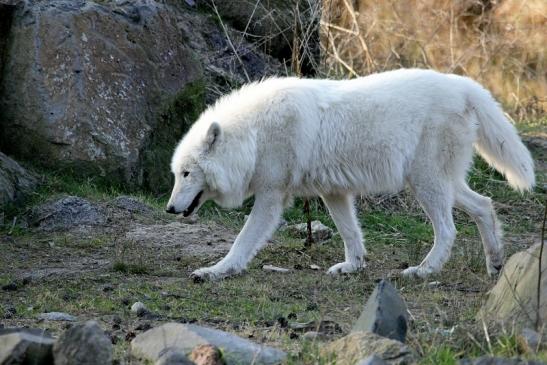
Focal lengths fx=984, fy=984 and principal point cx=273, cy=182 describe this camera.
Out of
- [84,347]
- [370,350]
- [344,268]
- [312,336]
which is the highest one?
[84,347]

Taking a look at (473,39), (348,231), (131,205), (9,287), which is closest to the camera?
(9,287)

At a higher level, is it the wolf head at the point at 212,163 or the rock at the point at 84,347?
the rock at the point at 84,347

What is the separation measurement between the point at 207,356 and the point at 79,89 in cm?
526

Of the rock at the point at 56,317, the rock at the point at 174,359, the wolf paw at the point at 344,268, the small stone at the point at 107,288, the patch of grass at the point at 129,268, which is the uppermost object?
the rock at the point at 174,359

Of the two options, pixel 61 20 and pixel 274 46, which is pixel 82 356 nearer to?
pixel 61 20

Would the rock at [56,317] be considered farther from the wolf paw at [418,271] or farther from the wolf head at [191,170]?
the wolf paw at [418,271]

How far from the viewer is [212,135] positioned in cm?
705

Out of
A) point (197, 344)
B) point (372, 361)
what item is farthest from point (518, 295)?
point (197, 344)

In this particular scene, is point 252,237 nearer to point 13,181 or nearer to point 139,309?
point 139,309

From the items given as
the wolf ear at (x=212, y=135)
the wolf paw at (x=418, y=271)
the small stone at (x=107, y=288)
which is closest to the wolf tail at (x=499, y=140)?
the wolf paw at (x=418, y=271)

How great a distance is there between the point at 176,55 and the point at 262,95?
2636mm

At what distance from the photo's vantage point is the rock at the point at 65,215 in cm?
813

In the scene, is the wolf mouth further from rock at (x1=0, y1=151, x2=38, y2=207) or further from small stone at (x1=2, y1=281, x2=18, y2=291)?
rock at (x1=0, y1=151, x2=38, y2=207)

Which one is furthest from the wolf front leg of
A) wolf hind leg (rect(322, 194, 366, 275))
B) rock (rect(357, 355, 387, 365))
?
rock (rect(357, 355, 387, 365))
